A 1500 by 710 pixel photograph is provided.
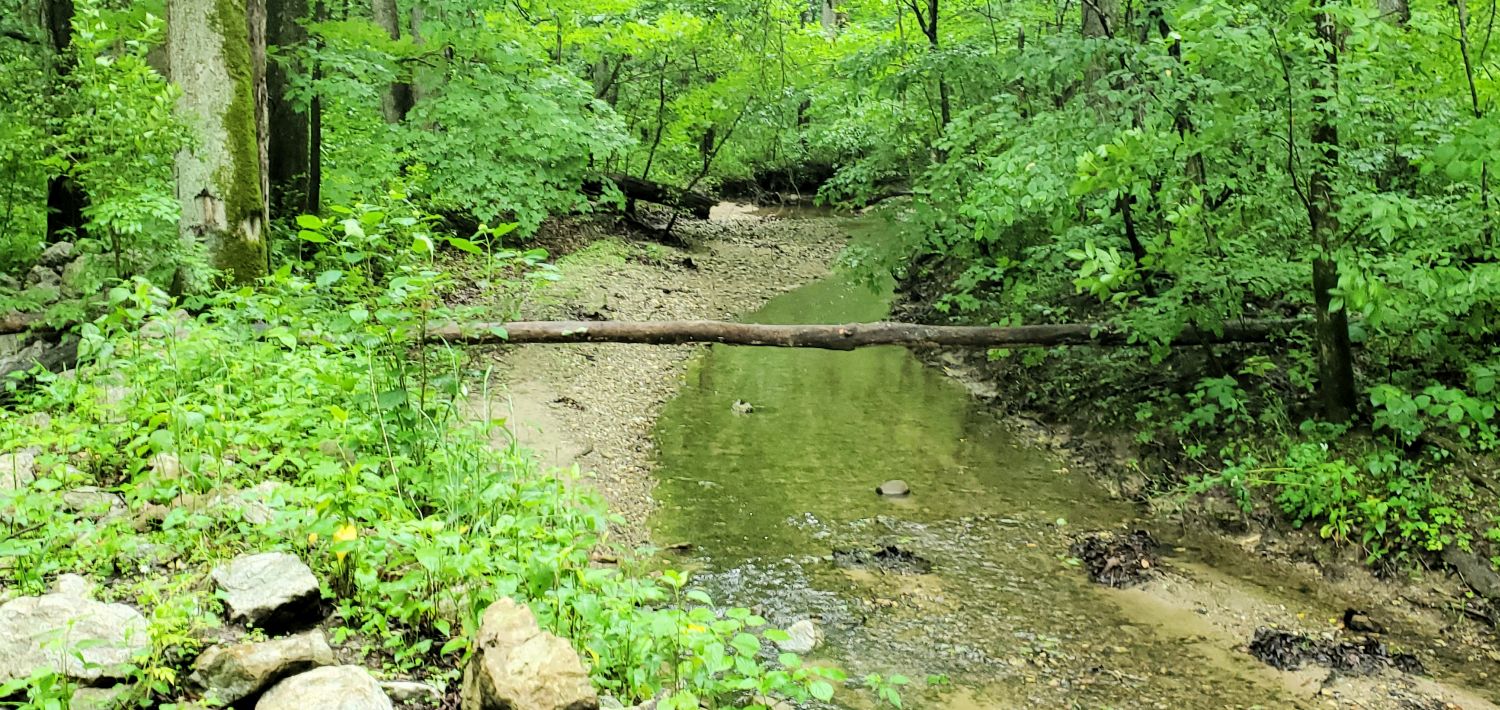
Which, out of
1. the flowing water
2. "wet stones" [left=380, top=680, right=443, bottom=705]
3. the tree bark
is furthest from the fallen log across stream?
the tree bark

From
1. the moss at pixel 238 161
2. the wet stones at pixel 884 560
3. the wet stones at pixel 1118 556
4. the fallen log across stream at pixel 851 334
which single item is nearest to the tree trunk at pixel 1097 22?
the fallen log across stream at pixel 851 334

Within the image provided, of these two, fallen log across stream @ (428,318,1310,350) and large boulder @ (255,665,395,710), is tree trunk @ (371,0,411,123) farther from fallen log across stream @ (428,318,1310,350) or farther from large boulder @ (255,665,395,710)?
large boulder @ (255,665,395,710)

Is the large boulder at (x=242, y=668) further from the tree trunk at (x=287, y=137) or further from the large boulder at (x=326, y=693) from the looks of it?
the tree trunk at (x=287, y=137)

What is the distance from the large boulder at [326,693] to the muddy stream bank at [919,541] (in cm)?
230

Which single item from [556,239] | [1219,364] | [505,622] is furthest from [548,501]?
[556,239]

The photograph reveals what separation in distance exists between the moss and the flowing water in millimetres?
3752

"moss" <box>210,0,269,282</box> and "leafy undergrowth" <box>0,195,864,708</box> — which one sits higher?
"moss" <box>210,0,269,282</box>

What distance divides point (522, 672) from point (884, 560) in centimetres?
415

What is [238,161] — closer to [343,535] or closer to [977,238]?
[343,535]

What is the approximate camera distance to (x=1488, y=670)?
16.7 feet

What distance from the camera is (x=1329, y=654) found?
5207 mm

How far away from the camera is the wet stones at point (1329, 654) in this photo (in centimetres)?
511

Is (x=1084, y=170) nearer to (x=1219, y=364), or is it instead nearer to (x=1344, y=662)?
(x=1219, y=364)

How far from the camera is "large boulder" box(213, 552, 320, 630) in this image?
116 inches
